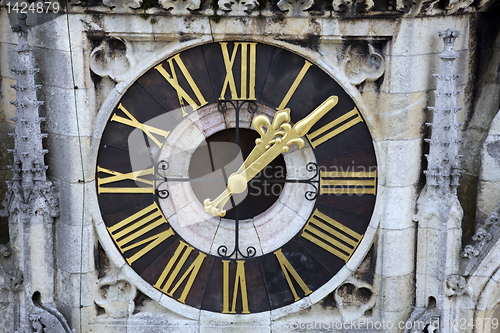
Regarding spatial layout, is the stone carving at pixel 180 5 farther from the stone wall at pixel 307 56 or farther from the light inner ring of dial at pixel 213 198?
the light inner ring of dial at pixel 213 198

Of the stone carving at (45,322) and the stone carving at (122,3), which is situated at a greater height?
the stone carving at (122,3)

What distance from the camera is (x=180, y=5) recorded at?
7441 millimetres

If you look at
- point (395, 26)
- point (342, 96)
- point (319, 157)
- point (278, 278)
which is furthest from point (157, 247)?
point (395, 26)

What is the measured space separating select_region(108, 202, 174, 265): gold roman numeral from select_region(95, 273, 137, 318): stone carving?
37cm

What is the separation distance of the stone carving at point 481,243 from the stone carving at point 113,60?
4.02 meters

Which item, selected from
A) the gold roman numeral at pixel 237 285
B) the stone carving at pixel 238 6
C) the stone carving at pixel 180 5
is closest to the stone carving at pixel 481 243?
the gold roman numeral at pixel 237 285

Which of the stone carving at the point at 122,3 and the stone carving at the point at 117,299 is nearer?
the stone carving at the point at 122,3

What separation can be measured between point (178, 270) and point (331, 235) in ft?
5.62

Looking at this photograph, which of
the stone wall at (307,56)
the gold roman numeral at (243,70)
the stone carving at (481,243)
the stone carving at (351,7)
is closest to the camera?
the stone carving at (351,7)

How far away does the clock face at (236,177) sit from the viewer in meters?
7.79

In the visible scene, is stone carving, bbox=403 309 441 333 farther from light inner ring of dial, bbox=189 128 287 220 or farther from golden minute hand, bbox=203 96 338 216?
golden minute hand, bbox=203 96 338 216

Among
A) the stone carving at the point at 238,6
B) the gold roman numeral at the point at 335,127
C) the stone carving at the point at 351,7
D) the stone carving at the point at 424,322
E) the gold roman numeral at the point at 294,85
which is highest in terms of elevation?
the stone carving at the point at 238,6

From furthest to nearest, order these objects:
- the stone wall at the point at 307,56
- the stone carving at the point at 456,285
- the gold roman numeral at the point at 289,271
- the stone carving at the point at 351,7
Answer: the gold roman numeral at the point at 289,271
the stone carving at the point at 456,285
the stone wall at the point at 307,56
the stone carving at the point at 351,7

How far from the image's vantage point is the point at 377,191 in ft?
26.4
